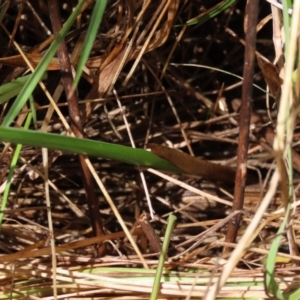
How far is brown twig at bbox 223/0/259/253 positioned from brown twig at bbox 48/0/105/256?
19cm

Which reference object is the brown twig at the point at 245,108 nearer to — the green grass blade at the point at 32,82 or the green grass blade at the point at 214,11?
the green grass blade at the point at 214,11

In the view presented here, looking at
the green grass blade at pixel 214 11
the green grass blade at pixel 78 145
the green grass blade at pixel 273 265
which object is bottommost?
the green grass blade at pixel 273 265

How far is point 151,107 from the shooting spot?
0.99 metres

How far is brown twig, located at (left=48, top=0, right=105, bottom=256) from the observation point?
668 mm

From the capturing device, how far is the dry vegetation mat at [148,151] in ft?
1.88

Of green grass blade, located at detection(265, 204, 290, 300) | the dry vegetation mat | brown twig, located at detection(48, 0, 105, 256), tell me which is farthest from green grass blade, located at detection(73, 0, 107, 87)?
green grass blade, located at detection(265, 204, 290, 300)

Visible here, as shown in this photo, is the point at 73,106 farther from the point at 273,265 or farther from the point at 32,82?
the point at 273,265

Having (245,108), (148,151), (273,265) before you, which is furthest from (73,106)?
(273,265)

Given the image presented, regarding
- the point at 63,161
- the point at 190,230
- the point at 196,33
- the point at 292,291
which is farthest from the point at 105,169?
the point at 292,291

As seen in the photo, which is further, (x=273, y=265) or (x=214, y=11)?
(x=214, y=11)

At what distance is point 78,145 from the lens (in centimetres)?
57

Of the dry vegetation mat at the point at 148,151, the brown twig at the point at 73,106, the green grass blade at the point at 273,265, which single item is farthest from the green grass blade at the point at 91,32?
the green grass blade at the point at 273,265

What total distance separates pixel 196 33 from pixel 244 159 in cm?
41

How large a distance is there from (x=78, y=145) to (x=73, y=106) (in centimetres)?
13
